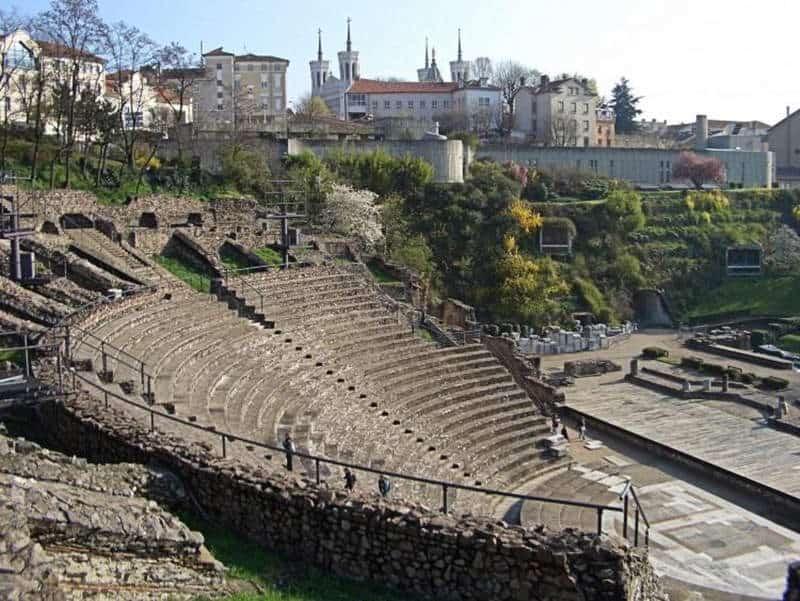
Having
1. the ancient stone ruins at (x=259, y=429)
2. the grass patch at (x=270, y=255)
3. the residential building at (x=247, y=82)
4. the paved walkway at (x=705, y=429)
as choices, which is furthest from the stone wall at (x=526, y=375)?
the residential building at (x=247, y=82)

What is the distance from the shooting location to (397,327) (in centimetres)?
2788

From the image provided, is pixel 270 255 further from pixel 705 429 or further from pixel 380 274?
pixel 705 429

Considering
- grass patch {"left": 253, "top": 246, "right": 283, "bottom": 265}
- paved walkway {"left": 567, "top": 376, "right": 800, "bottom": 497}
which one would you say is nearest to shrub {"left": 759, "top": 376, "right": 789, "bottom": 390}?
paved walkway {"left": 567, "top": 376, "right": 800, "bottom": 497}

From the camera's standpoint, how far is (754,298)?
53.0m

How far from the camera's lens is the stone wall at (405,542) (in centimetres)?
959

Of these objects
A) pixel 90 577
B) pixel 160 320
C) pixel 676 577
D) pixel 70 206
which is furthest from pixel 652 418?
pixel 90 577

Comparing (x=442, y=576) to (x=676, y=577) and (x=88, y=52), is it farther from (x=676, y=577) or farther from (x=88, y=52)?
(x=88, y=52)

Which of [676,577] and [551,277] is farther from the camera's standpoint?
[551,277]

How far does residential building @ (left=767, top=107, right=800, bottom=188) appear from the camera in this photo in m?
83.6

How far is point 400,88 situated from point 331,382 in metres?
69.1

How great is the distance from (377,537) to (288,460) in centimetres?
391

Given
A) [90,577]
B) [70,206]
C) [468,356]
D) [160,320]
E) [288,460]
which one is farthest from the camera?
[70,206]

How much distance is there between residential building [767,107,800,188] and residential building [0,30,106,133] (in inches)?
2522

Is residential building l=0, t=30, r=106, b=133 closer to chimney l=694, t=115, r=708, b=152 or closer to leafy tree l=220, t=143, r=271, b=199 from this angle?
leafy tree l=220, t=143, r=271, b=199
